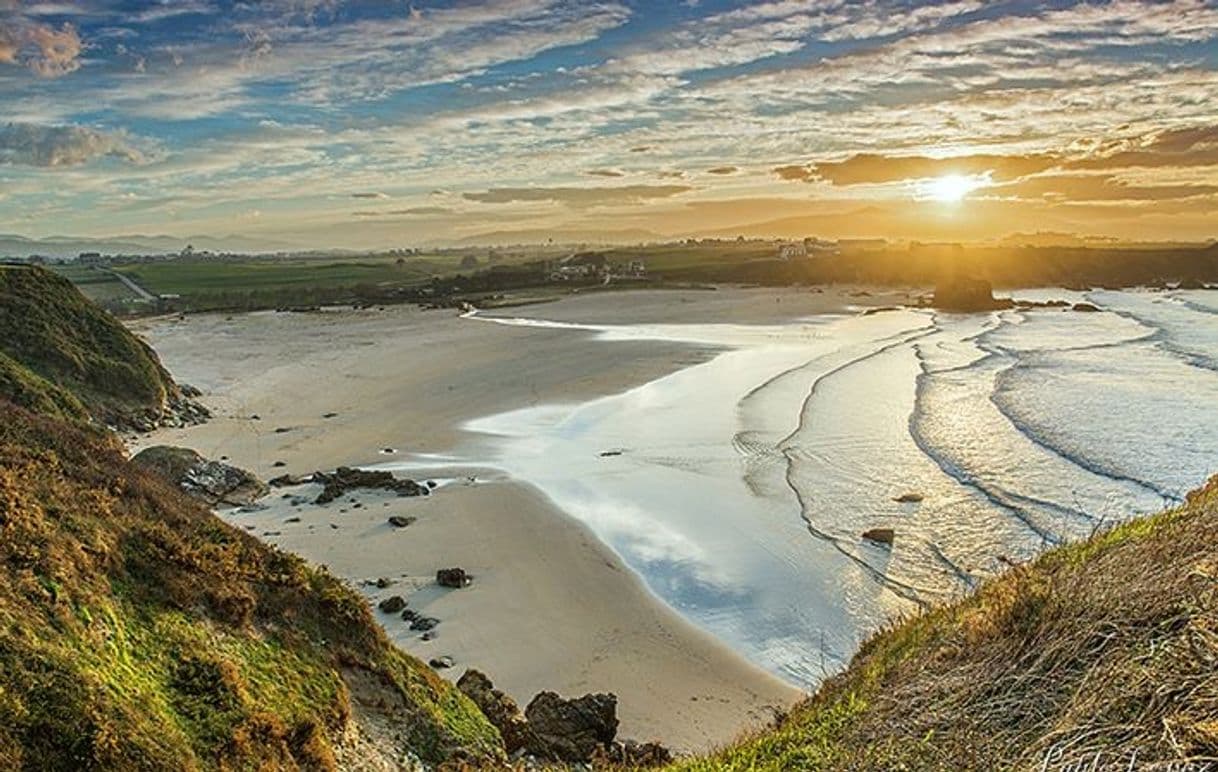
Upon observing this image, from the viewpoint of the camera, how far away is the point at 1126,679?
15.4 ft

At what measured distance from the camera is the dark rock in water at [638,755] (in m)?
8.86

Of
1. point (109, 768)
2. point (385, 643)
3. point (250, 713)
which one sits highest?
point (109, 768)

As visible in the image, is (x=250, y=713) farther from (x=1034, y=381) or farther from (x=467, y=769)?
(x=1034, y=381)

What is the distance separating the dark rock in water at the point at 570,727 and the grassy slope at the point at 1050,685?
2928 millimetres

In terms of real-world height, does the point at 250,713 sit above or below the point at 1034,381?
above

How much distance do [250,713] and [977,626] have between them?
5.64 m

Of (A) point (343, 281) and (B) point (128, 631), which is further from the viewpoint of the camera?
(A) point (343, 281)

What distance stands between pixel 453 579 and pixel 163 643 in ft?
31.8

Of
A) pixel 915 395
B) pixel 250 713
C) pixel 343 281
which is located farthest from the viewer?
pixel 343 281

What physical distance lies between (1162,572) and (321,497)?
1864 cm

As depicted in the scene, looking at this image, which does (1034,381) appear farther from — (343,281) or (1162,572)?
(343,281)

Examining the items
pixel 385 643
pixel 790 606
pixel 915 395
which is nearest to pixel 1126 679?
pixel 385 643

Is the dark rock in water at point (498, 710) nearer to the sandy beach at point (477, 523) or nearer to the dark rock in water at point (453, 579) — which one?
the sandy beach at point (477, 523)

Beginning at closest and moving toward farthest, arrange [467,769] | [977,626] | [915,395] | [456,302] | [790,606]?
[977,626], [467,769], [790,606], [915,395], [456,302]
